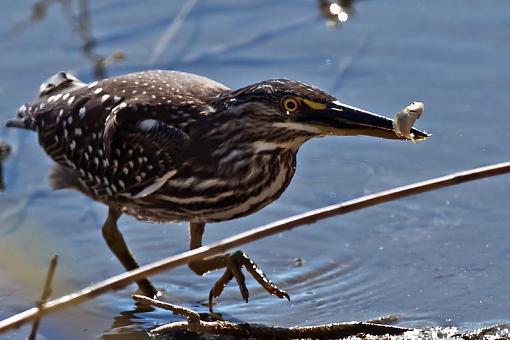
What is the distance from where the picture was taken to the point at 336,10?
1002 cm

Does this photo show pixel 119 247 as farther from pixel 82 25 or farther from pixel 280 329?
pixel 82 25

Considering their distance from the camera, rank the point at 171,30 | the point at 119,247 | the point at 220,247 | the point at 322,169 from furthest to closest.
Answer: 1. the point at 171,30
2. the point at 322,169
3. the point at 119,247
4. the point at 220,247

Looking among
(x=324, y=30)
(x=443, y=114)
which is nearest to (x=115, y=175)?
(x=443, y=114)

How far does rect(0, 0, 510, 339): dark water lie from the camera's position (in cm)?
696

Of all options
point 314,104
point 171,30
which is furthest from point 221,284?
point 171,30

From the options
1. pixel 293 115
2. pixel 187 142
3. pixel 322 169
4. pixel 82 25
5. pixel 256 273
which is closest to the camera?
pixel 293 115

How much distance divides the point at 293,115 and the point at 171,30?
3.84 m

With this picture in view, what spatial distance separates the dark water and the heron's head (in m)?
0.98

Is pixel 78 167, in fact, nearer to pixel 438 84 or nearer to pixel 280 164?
pixel 280 164

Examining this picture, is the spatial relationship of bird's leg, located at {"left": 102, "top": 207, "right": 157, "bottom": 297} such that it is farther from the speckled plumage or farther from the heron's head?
the heron's head

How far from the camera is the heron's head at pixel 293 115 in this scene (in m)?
6.12

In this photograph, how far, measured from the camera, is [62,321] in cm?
702

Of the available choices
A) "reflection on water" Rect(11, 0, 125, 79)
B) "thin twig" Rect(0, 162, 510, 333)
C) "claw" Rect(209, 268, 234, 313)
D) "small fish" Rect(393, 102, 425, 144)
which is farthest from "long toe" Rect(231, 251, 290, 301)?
"reflection on water" Rect(11, 0, 125, 79)

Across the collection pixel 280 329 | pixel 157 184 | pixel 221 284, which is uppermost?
pixel 157 184
